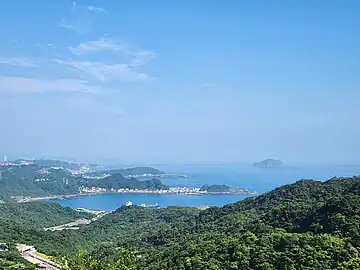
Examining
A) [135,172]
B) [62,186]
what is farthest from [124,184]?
[135,172]

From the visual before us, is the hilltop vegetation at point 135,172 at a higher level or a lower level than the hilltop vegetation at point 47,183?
higher

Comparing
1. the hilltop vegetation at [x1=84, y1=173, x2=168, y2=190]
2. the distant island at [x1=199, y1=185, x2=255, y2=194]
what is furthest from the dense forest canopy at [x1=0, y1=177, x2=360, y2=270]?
the hilltop vegetation at [x1=84, y1=173, x2=168, y2=190]

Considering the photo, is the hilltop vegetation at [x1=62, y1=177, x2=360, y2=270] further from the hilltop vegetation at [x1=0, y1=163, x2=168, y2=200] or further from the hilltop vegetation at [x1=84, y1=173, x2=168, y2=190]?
the hilltop vegetation at [x1=84, y1=173, x2=168, y2=190]

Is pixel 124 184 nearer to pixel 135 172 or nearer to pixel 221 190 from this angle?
pixel 221 190

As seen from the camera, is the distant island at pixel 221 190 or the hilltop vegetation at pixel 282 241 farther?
the distant island at pixel 221 190

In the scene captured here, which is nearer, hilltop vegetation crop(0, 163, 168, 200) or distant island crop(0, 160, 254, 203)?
distant island crop(0, 160, 254, 203)

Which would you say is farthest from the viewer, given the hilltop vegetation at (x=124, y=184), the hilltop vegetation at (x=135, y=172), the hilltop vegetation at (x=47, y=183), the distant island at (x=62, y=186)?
the hilltop vegetation at (x=135, y=172)

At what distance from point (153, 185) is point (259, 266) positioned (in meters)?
107

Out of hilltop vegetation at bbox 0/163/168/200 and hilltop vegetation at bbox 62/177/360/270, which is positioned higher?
hilltop vegetation at bbox 62/177/360/270

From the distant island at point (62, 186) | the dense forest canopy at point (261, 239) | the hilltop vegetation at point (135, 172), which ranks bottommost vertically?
the distant island at point (62, 186)

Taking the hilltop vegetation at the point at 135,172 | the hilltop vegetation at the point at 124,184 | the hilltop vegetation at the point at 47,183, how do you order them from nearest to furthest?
the hilltop vegetation at the point at 47,183 < the hilltop vegetation at the point at 124,184 < the hilltop vegetation at the point at 135,172

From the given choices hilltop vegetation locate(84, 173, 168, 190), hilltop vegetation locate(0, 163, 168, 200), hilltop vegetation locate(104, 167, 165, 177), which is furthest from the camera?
hilltop vegetation locate(104, 167, 165, 177)

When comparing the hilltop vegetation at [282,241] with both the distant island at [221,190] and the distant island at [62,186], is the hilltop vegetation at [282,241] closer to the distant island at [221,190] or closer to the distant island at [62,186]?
the distant island at [62,186]

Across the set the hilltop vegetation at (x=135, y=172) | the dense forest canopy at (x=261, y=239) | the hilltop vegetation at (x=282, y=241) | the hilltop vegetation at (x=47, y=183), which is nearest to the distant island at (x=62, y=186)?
the hilltop vegetation at (x=47, y=183)
